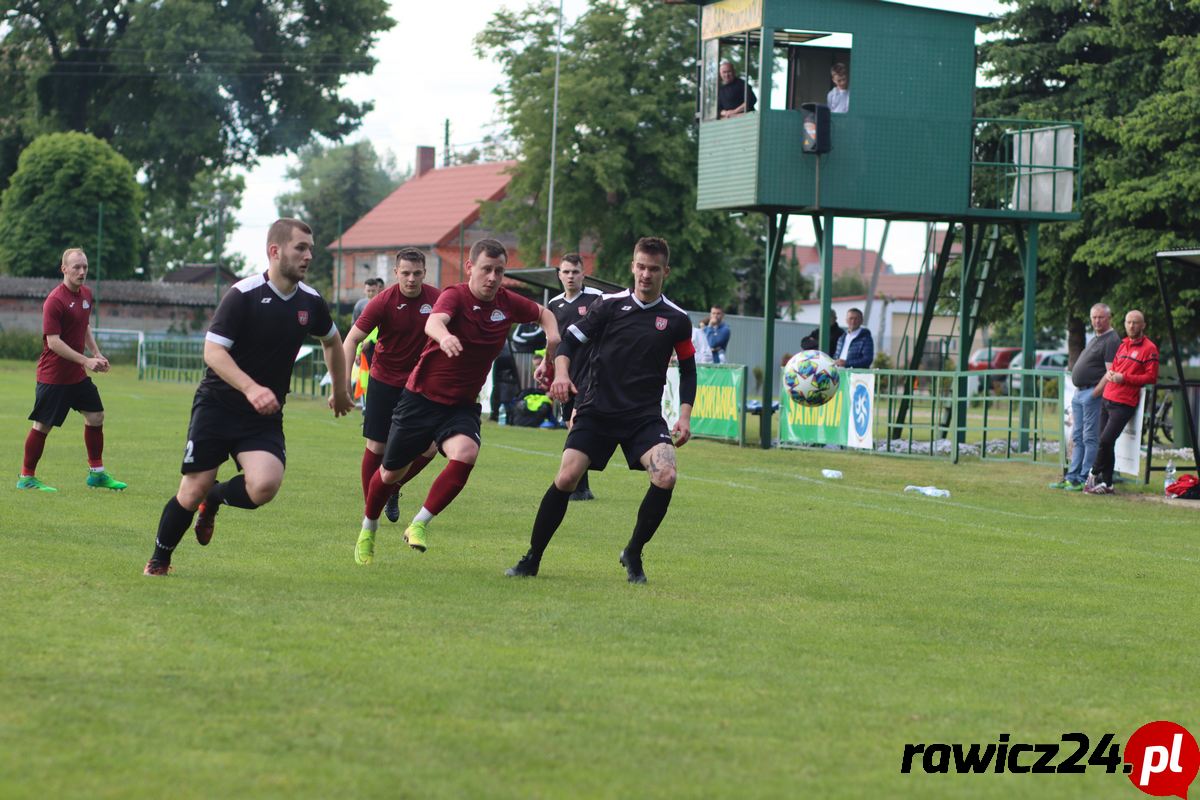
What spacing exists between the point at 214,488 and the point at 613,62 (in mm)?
47117

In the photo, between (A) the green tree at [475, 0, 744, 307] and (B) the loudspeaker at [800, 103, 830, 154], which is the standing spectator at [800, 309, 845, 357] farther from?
(A) the green tree at [475, 0, 744, 307]

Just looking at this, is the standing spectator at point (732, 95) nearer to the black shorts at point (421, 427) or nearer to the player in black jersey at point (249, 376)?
the black shorts at point (421, 427)

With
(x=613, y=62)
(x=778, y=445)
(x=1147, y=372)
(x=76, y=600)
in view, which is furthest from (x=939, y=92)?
(x=613, y=62)

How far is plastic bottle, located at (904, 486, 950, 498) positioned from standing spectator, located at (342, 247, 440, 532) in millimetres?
7276

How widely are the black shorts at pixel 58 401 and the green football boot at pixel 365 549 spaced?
501 centimetres

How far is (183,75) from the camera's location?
68.5m

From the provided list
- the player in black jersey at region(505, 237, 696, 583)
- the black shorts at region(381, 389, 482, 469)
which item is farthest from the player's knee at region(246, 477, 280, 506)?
the player in black jersey at region(505, 237, 696, 583)

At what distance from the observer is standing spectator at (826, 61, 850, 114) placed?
25.0 meters

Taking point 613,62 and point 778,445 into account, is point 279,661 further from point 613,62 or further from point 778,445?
point 613,62

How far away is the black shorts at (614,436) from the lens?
9422 mm

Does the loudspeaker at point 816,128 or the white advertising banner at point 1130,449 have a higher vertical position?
the loudspeaker at point 816,128

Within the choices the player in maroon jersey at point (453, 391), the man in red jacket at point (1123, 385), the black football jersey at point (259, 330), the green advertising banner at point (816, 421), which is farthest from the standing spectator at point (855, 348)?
the black football jersey at point (259, 330)

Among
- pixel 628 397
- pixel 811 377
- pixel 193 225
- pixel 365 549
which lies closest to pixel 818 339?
pixel 811 377

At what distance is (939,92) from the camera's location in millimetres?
25406
